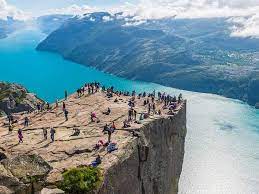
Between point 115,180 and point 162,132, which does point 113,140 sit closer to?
point 115,180

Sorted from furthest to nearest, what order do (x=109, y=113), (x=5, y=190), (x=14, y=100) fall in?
(x=14, y=100), (x=109, y=113), (x=5, y=190)

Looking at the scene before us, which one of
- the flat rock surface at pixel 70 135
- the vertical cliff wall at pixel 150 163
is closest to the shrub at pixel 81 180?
the flat rock surface at pixel 70 135

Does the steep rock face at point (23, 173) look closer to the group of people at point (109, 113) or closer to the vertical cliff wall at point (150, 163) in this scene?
the vertical cliff wall at point (150, 163)

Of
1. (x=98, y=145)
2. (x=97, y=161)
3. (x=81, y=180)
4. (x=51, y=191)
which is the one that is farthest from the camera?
(x=98, y=145)

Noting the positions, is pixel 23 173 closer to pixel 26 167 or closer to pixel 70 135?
pixel 26 167

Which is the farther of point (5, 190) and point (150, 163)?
point (150, 163)

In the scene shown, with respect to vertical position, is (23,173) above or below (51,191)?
above

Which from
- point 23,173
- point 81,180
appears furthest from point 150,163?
point 23,173

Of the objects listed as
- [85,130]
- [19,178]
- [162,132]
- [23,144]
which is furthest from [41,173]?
[162,132]

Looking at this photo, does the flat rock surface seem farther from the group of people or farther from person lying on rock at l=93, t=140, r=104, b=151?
the group of people
